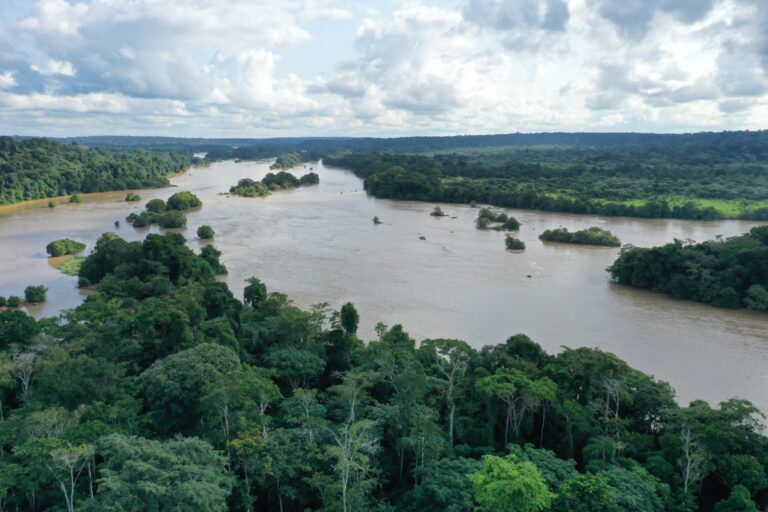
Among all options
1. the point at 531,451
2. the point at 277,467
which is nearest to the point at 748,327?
the point at 531,451

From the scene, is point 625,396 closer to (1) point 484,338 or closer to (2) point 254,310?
(1) point 484,338

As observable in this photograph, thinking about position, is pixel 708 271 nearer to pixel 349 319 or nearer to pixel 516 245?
pixel 516 245

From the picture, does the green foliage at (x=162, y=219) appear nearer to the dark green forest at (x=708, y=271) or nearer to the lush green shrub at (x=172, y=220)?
the lush green shrub at (x=172, y=220)

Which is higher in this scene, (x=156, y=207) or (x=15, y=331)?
(x=15, y=331)

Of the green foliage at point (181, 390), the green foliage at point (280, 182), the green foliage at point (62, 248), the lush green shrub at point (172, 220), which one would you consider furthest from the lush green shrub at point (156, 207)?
the green foliage at point (181, 390)

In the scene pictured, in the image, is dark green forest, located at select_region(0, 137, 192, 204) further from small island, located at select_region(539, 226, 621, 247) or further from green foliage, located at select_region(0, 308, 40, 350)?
small island, located at select_region(539, 226, 621, 247)

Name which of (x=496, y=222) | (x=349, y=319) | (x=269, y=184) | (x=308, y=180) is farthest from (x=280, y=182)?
(x=349, y=319)

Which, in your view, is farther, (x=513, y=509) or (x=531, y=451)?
(x=531, y=451)
